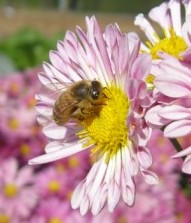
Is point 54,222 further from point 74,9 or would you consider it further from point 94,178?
point 74,9

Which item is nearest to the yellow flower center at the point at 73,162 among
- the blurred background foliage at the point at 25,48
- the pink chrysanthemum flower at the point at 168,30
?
the pink chrysanthemum flower at the point at 168,30

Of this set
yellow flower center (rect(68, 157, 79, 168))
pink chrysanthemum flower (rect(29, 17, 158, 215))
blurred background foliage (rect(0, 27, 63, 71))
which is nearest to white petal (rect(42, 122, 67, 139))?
pink chrysanthemum flower (rect(29, 17, 158, 215))

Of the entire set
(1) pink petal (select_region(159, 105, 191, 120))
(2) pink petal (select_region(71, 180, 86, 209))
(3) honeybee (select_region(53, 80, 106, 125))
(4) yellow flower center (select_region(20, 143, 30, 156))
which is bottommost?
(2) pink petal (select_region(71, 180, 86, 209))

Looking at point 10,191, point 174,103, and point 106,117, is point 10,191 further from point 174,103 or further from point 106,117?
point 174,103

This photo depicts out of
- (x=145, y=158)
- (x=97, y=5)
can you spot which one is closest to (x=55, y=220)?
(x=145, y=158)

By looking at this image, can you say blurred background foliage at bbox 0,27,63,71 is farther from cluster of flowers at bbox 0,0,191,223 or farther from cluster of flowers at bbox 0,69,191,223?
cluster of flowers at bbox 0,0,191,223

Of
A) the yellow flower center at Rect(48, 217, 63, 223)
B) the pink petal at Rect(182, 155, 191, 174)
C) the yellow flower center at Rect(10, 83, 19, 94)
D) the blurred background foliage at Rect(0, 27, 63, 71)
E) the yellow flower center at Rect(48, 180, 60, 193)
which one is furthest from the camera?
the blurred background foliage at Rect(0, 27, 63, 71)

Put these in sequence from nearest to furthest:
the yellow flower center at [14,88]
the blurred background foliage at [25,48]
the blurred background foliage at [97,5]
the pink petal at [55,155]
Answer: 1. the pink petal at [55,155]
2. the yellow flower center at [14,88]
3. the blurred background foliage at [25,48]
4. the blurred background foliage at [97,5]

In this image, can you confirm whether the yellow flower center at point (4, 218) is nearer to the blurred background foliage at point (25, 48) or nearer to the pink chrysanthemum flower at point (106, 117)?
the pink chrysanthemum flower at point (106, 117)
